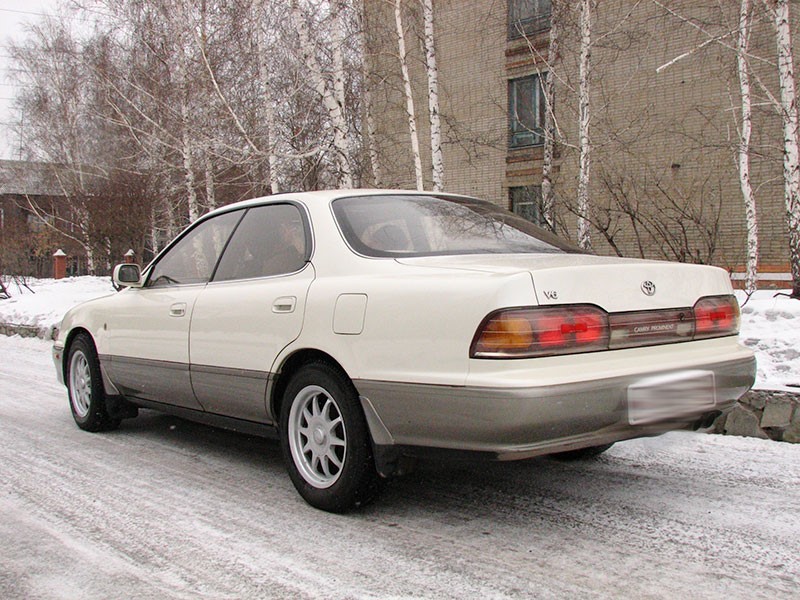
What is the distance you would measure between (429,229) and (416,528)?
1.42 meters

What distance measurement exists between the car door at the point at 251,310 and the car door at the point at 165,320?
0.15 metres

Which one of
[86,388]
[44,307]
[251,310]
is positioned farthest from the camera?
A: [44,307]

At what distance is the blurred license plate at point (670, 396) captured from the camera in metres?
3.10

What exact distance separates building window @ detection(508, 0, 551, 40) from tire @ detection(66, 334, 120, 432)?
1462 centimetres

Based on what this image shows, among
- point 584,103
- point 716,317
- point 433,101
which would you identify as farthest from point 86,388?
point 584,103

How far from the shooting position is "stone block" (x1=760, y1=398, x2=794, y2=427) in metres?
4.90

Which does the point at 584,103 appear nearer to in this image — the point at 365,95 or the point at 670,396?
the point at 365,95

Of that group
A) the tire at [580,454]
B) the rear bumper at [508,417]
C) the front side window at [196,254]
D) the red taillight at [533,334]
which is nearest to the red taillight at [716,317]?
the rear bumper at [508,417]

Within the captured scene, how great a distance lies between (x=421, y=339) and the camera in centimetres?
309

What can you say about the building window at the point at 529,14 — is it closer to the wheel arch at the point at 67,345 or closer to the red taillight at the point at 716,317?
the wheel arch at the point at 67,345

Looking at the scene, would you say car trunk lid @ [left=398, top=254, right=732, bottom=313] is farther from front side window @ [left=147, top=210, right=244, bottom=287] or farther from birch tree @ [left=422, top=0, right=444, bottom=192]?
birch tree @ [left=422, top=0, right=444, bottom=192]

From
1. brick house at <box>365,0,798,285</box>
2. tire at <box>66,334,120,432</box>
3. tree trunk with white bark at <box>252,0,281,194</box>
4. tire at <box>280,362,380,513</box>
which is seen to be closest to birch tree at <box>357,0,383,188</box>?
brick house at <box>365,0,798,285</box>

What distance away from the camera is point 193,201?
17281 millimetres

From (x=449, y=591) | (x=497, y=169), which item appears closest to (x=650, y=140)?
(x=497, y=169)
